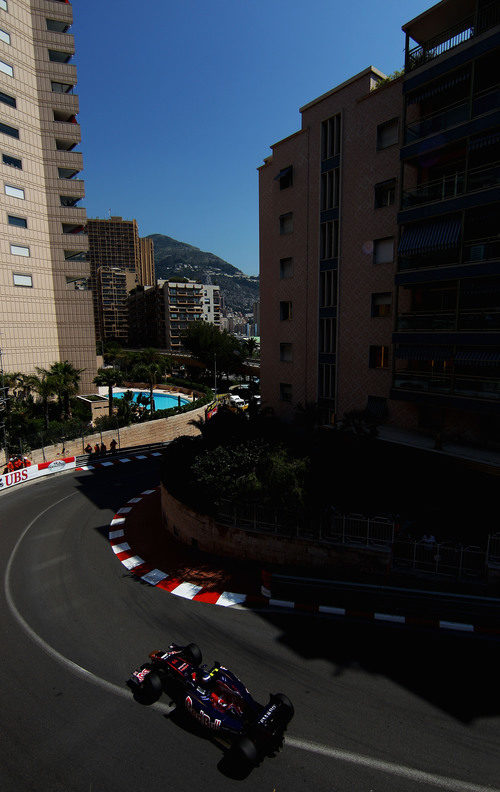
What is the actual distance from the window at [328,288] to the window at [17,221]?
34384mm

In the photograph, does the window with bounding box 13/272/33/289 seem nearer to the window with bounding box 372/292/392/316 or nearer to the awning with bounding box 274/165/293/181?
the awning with bounding box 274/165/293/181

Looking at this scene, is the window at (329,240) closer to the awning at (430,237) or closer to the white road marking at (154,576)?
the awning at (430,237)

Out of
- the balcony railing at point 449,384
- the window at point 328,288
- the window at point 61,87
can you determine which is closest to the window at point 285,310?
the window at point 328,288

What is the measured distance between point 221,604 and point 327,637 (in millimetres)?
3552

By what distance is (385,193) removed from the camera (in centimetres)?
2220

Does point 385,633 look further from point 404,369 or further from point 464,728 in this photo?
point 404,369

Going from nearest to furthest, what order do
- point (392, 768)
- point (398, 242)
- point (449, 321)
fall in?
1. point (392, 768)
2. point (449, 321)
3. point (398, 242)

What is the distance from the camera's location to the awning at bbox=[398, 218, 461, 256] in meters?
18.1

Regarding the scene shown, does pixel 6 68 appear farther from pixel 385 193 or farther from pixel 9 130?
pixel 385 193

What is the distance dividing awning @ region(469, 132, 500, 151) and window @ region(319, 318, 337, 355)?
1081 cm

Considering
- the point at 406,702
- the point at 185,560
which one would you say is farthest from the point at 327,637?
the point at 185,560

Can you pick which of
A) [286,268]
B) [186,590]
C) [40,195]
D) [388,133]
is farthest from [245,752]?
[40,195]

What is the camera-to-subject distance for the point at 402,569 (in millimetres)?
13625

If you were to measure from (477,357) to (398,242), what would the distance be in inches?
286
